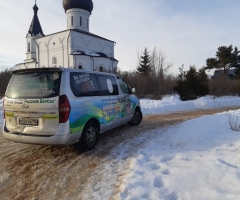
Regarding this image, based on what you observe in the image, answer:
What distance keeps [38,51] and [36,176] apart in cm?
4772

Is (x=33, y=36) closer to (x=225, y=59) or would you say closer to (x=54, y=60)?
(x=54, y=60)

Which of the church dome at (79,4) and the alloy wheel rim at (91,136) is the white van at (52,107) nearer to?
the alloy wheel rim at (91,136)

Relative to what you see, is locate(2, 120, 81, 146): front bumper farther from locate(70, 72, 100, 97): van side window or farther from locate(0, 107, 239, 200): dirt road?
locate(70, 72, 100, 97): van side window

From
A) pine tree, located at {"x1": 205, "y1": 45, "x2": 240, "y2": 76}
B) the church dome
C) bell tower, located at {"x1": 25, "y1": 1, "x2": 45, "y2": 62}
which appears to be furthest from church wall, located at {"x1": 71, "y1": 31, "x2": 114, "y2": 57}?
pine tree, located at {"x1": 205, "y1": 45, "x2": 240, "y2": 76}

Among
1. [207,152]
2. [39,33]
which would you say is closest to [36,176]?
[207,152]

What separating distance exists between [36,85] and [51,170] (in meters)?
1.90

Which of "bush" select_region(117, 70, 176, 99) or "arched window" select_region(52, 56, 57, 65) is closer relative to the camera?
"bush" select_region(117, 70, 176, 99)

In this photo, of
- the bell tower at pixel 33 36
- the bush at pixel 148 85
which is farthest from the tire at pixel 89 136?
the bell tower at pixel 33 36

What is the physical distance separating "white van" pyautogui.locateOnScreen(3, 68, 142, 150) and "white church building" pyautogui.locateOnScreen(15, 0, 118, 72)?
108ft

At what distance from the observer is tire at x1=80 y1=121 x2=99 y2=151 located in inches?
→ 195

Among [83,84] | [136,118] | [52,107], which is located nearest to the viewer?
[52,107]

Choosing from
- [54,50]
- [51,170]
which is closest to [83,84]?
[51,170]

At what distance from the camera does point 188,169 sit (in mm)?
3521

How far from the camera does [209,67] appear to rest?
1565 inches
